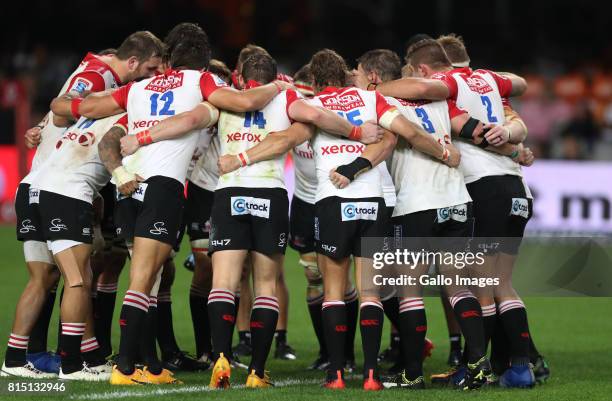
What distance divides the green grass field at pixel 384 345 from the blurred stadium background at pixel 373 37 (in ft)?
25.2

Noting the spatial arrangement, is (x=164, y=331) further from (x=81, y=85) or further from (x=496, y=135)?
(x=496, y=135)

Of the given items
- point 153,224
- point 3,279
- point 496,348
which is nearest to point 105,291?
point 153,224

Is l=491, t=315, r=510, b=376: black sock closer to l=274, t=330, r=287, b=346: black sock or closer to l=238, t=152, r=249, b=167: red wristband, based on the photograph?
l=274, t=330, r=287, b=346: black sock

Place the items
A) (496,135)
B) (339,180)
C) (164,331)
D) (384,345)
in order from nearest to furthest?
(339,180) < (496,135) < (164,331) < (384,345)

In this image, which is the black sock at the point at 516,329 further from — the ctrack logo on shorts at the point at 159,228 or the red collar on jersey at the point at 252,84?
the ctrack logo on shorts at the point at 159,228

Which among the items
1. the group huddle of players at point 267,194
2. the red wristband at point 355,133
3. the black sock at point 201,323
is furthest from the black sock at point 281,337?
the red wristband at point 355,133

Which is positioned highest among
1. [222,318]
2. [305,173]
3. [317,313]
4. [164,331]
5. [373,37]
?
[373,37]

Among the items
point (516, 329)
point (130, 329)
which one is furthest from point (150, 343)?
point (516, 329)

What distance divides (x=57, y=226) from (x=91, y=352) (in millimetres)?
1140

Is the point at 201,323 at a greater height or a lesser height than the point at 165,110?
lesser

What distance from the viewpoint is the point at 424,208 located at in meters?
8.31

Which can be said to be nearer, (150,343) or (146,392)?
(146,392)

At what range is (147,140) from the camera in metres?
8.22

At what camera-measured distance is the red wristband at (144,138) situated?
8.22 meters
